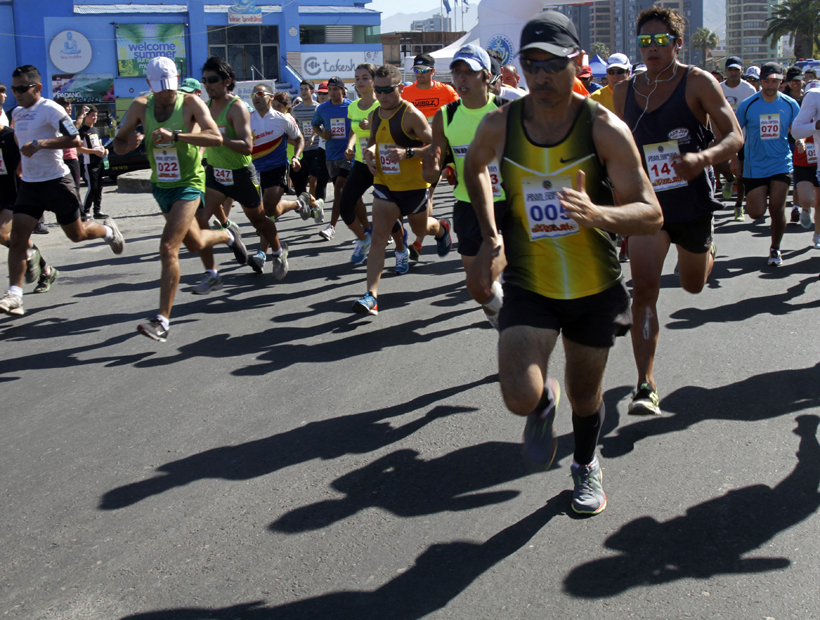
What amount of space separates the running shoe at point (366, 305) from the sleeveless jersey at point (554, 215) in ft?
12.1

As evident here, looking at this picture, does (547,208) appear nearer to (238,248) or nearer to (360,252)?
(238,248)

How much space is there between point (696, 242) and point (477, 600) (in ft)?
9.05

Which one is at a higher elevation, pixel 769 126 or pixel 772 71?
pixel 772 71

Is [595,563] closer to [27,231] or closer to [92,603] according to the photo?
[92,603]

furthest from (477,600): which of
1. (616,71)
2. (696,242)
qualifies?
(616,71)

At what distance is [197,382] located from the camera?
18.0 ft

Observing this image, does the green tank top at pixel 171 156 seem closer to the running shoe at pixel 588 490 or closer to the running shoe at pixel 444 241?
the running shoe at pixel 444 241

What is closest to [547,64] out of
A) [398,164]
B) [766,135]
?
[398,164]

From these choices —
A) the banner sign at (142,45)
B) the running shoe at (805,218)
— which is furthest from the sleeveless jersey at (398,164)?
the banner sign at (142,45)

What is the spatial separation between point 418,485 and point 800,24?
8678 cm

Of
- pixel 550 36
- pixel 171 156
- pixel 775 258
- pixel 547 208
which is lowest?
pixel 775 258

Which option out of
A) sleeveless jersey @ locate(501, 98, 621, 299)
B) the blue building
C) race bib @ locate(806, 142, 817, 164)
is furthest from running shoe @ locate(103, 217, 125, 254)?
the blue building

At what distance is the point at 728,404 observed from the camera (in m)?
4.76

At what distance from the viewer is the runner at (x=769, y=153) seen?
8.72 metres
